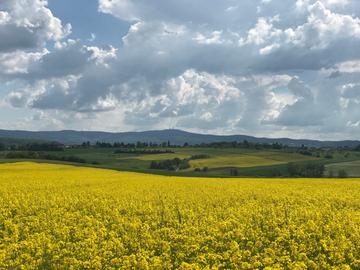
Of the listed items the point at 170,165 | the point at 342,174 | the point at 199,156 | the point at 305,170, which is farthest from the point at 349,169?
the point at 199,156

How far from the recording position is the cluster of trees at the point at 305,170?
89.3 metres

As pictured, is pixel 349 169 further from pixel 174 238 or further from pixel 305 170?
pixel 174 238

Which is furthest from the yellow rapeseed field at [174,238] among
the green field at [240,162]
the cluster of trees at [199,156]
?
the cluster of trees at [199,156]

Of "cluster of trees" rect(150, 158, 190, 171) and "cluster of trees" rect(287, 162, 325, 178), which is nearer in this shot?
"cluster of trees" rect(287, 162, 325, 178)

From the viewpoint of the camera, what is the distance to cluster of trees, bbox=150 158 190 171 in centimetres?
10940

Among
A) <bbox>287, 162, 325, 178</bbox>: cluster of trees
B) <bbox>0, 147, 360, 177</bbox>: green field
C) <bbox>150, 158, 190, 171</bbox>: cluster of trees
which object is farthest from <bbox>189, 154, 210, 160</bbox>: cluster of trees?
<bbox>287, 162, 325, 178</bbox>: cluster of trees

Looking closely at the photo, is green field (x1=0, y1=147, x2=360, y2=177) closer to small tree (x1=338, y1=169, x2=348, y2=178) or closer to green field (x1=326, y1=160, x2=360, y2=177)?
green field (x1=326, y1=160, x2=360, y2=177)

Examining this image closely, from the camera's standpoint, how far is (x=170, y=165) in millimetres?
112125

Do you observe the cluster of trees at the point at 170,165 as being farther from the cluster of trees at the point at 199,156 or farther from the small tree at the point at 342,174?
the small tree at the point at 342,174

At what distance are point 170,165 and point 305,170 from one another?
3377 centimetres

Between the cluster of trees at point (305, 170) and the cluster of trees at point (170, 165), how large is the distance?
88.5 ft

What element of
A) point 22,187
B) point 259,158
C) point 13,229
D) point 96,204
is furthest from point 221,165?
point 13,229

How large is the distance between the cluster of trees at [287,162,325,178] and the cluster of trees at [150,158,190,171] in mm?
26982

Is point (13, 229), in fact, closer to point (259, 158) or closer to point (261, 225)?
point (261, 225)
